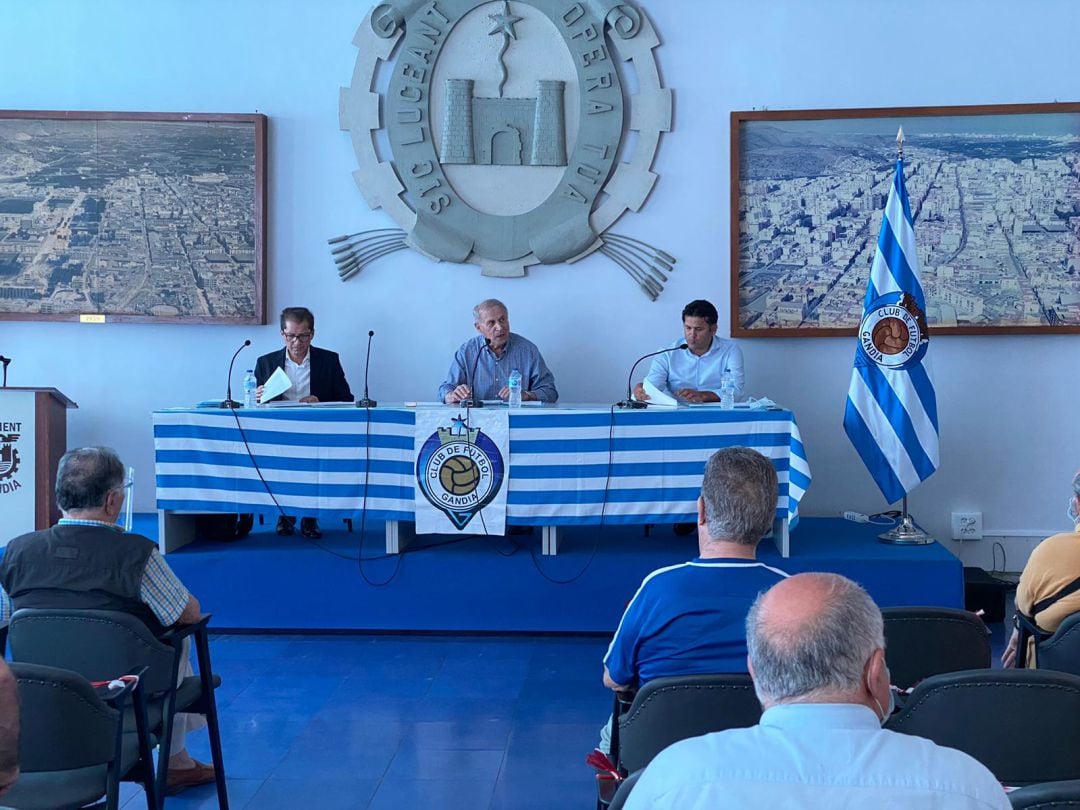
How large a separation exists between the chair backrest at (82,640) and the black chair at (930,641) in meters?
1.65

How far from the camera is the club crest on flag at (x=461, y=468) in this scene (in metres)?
4.63

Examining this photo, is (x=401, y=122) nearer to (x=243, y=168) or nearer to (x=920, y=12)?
(x=243, y=168)

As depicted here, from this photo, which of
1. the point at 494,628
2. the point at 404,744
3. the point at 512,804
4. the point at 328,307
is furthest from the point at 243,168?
the point at 512,804

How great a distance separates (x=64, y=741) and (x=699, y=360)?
3822 millimetres

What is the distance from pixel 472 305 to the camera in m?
5.88

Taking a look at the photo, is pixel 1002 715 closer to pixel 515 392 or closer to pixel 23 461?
pixel 515 392

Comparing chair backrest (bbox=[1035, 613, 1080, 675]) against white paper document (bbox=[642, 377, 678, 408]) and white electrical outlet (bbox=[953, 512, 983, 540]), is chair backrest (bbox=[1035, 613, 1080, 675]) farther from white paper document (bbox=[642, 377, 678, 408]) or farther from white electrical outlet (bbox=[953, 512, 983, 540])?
white electrical outlet (bbox=[953, 512, 983, 540])

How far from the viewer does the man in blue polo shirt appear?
7.23 ft

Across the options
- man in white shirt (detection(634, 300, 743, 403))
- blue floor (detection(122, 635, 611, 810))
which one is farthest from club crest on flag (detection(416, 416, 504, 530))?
man in white shirt (detection(634, 300, 743, 403))

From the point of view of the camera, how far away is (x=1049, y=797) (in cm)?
143

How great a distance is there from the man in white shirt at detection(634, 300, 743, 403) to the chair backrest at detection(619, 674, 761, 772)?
130 inches

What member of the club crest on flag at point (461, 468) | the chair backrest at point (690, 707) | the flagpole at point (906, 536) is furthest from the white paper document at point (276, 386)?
the chair backrest at point (690, 707)

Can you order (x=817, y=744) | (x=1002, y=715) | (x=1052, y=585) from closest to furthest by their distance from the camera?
(x=817, y=744), (x=1002, y=715), (x=1052, y=585)

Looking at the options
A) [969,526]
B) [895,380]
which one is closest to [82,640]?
[895,380]
